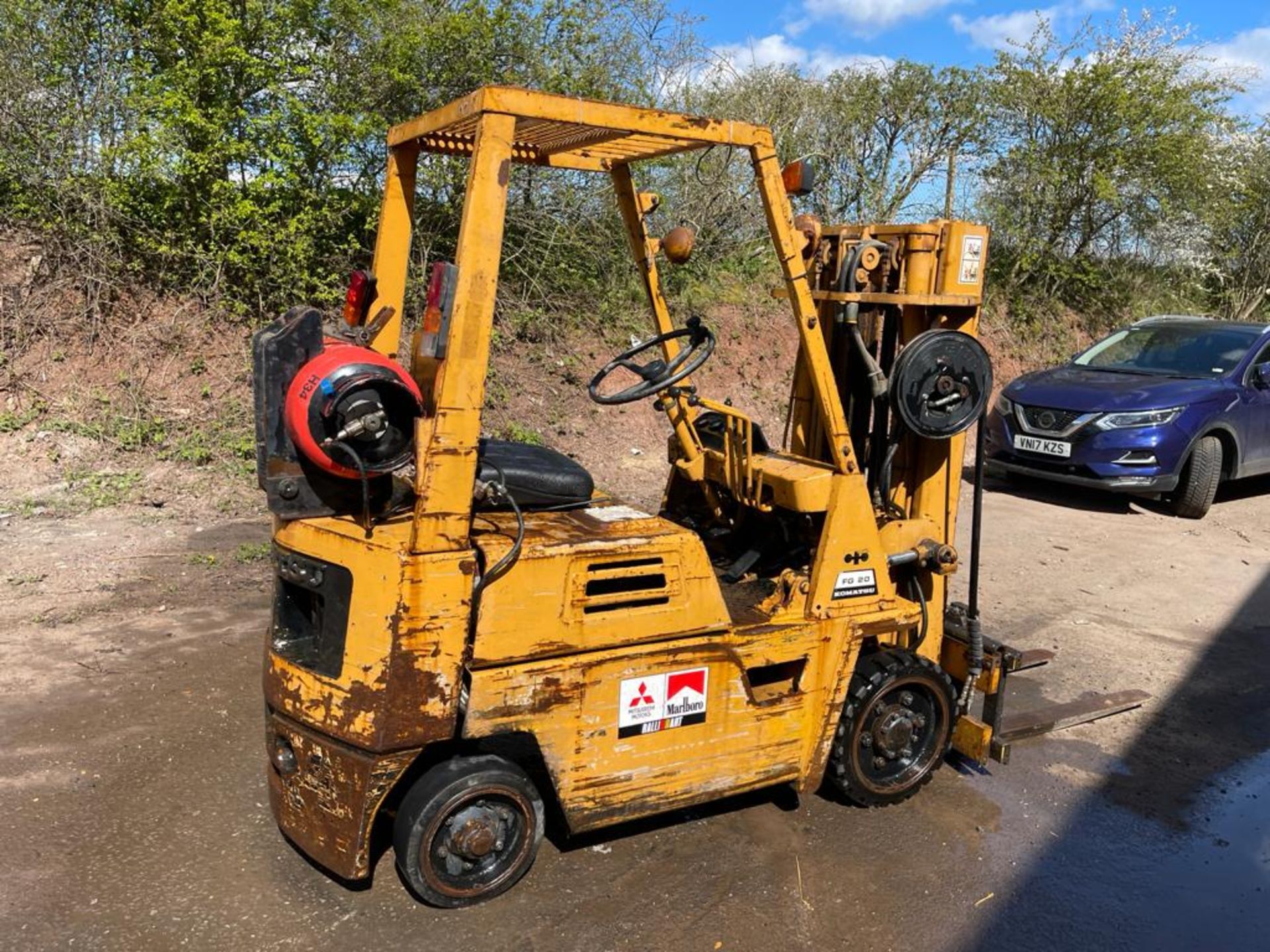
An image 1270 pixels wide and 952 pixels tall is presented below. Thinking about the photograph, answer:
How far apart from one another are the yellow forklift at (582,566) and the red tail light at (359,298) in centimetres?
1

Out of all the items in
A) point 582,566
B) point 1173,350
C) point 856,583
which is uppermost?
point 1173,350

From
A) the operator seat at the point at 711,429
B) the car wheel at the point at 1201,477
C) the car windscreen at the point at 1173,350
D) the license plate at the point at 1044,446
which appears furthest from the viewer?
the car windscreen at the point at 1173,350

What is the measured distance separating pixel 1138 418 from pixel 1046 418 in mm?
802

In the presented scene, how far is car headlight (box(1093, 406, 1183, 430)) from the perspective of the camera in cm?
902

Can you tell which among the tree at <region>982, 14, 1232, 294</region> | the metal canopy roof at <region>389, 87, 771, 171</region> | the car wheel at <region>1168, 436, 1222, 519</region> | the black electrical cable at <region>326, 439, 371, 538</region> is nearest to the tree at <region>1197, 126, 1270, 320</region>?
the tree at <region>982, 14, 1232, 294</region>

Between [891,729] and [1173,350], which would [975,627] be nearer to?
[891,729]

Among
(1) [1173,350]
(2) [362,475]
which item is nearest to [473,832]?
(2) [362,475]

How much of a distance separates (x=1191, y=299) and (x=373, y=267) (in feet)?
60.4

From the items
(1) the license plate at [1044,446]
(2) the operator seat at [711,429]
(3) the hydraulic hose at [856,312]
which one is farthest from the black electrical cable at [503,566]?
(1) the license plate at [1044,446]

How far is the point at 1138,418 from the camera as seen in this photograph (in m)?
9.07

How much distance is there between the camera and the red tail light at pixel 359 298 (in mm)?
3350

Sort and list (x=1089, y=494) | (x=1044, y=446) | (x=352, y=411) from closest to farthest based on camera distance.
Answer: (x=352, y=411), (x=1044, y=446), (x=1089, y=494)

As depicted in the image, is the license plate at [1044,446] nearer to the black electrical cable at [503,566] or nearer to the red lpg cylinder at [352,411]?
the black electrical cable at [503,566]

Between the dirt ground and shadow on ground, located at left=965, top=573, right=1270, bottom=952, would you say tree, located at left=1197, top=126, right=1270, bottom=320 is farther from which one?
shadow on ground, located at left=965, top=573, right=1270, bottom=952
